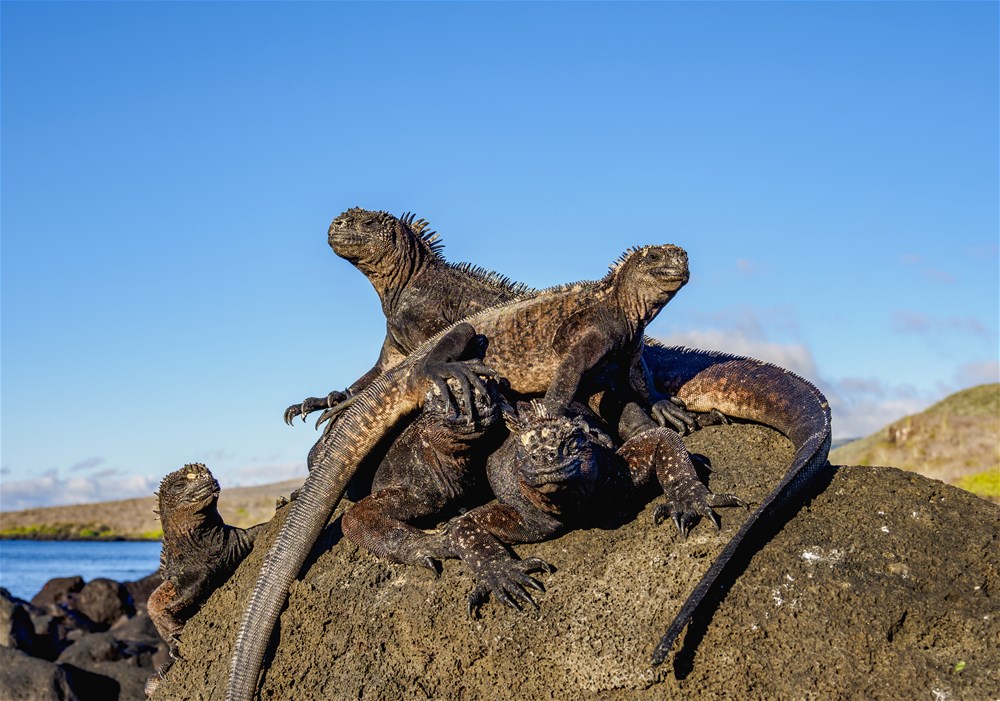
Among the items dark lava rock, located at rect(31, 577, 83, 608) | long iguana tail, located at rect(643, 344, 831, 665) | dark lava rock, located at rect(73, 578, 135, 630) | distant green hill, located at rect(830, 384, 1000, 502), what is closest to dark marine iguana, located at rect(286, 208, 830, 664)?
long iguana tail, located at rect(643, 344, 831, 665)

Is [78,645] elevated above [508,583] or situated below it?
below

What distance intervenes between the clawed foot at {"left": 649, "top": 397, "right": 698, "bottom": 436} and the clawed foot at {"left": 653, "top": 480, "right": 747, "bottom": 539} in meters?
1.55

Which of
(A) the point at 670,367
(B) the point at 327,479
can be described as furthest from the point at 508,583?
(A) the point at 670,367

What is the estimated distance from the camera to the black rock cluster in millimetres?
9680

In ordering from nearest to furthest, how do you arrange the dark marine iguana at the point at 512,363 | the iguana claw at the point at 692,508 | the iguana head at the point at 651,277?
the iguana claw at the point at 692,508
the dark marine iguana at the point at 512,363
the iguana head at the point at 651,277

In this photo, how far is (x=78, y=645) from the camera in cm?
1315

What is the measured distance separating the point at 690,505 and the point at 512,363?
195 cm

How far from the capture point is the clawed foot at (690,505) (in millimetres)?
5715

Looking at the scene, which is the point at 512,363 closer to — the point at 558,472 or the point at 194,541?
the point at 558,472

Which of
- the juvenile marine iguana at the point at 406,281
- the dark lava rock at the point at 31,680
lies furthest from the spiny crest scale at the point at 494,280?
the dark lava rock at the point at 31,680

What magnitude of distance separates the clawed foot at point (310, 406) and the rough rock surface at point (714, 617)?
191 centimetres

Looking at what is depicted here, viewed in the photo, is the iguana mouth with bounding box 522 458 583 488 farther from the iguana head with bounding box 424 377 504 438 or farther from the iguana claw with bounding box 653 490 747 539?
the iguana head with bounding box 424 377 504 438

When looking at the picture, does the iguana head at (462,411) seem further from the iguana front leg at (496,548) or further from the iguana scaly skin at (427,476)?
the iguana front leg at (496,548)

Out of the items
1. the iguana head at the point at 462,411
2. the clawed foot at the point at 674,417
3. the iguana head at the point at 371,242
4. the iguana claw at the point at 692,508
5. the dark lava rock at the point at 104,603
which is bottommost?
the dark lava rock at the point at 104,603
